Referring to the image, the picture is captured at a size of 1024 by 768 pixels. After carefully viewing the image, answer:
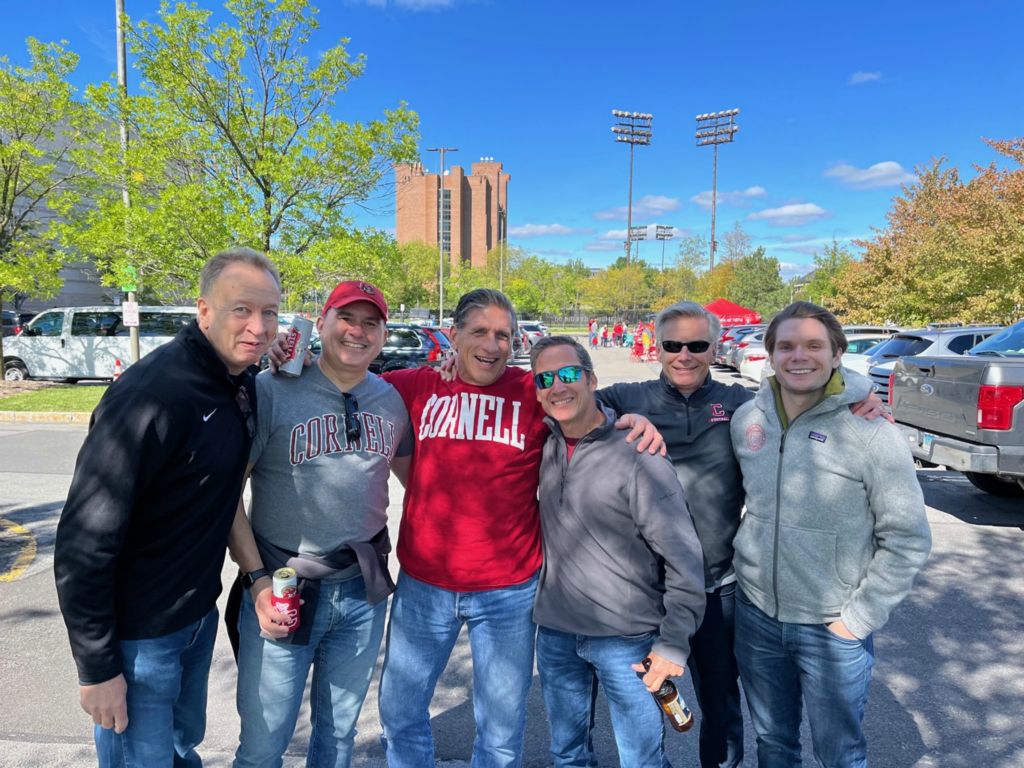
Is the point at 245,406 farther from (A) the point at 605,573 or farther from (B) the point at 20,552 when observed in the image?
(B) the point at 20,552

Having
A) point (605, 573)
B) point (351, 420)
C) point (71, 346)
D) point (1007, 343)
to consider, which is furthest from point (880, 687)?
point (71, 346)

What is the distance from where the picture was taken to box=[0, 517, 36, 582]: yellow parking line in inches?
175

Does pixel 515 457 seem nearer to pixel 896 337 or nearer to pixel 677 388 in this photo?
pixel 677 388

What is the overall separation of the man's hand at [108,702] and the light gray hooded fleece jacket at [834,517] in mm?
1963

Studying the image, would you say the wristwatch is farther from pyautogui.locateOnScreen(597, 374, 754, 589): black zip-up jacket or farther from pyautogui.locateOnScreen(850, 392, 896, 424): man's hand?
pyautogui.locateOnScreen(850, 392, 896, 424): man's hand

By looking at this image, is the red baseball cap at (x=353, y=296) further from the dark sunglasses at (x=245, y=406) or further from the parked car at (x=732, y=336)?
the parked car at (x=732, y=336)

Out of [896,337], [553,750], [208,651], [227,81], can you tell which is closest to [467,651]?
[553,750]

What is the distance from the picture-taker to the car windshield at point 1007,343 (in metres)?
6.28

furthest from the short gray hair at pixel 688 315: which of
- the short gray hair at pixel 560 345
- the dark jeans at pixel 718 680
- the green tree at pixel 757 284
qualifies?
the green tree at pixel 757 284

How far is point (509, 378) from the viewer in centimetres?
243

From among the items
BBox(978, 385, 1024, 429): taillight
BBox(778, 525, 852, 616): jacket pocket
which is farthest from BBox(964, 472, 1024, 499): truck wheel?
BBox(778, 525, 852, 616): jacket pocket

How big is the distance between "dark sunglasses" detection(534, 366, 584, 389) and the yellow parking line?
456 centimetres

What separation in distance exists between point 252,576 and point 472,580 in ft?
2.46

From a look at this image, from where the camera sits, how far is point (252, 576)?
2.03 m
